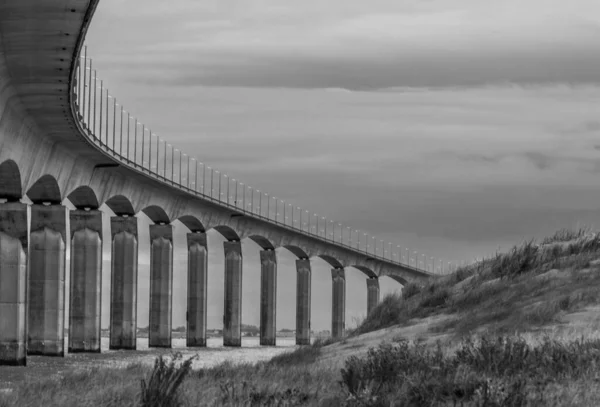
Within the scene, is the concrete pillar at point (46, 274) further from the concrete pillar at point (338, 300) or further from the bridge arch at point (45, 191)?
the concrete pillar at point (338, 300)

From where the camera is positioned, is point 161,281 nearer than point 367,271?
Yes

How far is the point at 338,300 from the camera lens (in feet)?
446

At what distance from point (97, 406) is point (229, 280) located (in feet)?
300

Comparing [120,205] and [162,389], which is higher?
[120,205]

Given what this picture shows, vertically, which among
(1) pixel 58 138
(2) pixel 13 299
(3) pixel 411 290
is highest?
(1) pixel 58 138

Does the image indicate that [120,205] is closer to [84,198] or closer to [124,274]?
[124,274]

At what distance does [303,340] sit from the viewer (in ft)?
409

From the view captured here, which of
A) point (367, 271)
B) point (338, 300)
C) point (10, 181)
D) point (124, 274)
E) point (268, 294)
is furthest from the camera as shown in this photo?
point (367, 271)

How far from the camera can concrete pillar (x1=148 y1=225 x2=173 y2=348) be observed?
295 feet

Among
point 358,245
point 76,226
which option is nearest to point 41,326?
point 76,226

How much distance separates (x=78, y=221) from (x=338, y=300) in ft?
206

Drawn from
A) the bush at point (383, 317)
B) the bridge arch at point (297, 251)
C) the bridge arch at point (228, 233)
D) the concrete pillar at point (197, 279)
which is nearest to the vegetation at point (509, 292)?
the bush at point (383, 317)

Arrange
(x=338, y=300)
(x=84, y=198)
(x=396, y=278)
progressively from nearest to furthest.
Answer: (x=84, y=198), (x=338, y=300), (x=396, y=278)

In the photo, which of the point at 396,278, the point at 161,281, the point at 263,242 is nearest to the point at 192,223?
the point at 161,281
